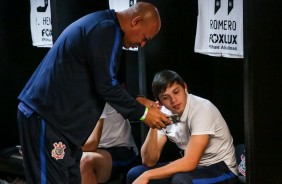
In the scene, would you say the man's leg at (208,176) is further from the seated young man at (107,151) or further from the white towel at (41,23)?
the white towel at (41,23)

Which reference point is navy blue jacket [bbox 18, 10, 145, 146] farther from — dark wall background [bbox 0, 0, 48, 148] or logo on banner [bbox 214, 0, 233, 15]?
dark wall background [bbox 0, 0, 48, 148]

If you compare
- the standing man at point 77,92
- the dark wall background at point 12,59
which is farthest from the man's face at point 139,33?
the dark wall background at point 12,59

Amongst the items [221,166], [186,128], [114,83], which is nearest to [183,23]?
[186,128]

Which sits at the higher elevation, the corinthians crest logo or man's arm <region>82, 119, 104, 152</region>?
the corinthians crest logo

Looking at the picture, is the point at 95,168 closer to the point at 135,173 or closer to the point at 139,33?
the point at 135,173

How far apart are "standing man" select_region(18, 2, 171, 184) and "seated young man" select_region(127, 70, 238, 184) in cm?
50

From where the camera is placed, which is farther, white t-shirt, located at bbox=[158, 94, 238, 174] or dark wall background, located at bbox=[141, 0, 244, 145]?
dark wall background, located at bbox=[141, 0, 244, 145]

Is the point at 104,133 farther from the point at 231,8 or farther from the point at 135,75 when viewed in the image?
the point at 231,8

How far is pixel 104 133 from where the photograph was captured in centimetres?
378

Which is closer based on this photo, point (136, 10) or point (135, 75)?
point (136, 10)

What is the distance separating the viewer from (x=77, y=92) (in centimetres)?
262

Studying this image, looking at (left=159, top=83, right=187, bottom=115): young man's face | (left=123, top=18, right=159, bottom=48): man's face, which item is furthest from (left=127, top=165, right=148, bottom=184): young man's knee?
(left=123, top=18, right=159, bottom=48): man's face

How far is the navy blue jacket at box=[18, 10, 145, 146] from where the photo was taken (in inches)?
99.0

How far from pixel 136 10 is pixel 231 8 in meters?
0.86
